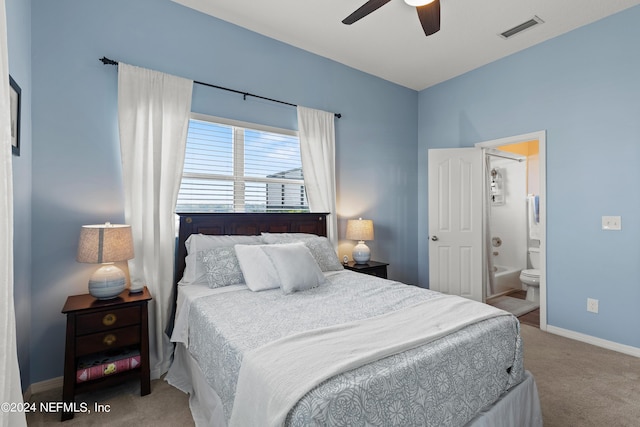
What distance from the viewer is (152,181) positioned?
2.50 metres

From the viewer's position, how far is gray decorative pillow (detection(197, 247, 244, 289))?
2.34 m

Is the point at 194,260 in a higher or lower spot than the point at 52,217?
lower

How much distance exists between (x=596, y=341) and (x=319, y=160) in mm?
3265

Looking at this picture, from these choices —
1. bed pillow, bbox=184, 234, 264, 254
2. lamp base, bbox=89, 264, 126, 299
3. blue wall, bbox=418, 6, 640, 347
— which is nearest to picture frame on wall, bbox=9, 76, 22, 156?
lamp base, bbox=89, 264, 126, 299

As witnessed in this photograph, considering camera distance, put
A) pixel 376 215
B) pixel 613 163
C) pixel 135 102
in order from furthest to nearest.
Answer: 1. pixel 376 215
2. pixel 613 163
3. pixel 135 102

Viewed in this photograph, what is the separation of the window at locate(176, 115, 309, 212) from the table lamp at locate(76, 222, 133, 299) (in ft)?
2.28

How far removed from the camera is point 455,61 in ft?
12.4

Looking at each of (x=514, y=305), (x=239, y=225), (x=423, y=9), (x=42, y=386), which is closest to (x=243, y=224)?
(x=239, y=225)

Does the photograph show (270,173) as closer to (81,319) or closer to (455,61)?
(81,319)

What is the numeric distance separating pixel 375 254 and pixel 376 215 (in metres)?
0.52

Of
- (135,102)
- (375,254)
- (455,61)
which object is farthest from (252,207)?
(455,61)

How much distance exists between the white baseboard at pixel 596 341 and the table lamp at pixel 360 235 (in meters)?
2.08

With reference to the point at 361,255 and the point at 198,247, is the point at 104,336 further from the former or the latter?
the point at 361,255

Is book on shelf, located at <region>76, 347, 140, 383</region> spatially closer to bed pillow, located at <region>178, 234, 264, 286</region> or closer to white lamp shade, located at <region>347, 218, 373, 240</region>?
bed pillow, located at <region>178, 234, 264, 286</region>
